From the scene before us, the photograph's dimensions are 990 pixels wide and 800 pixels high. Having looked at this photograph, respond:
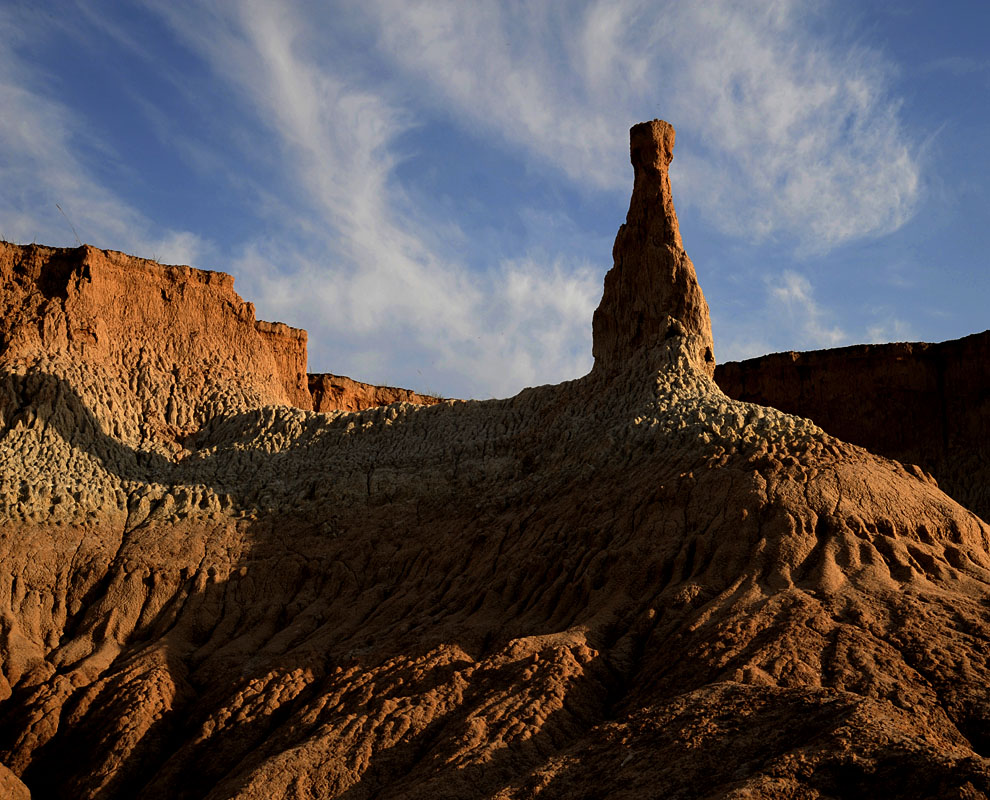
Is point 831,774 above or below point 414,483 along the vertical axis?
below

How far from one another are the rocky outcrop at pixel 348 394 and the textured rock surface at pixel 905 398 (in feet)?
45.6

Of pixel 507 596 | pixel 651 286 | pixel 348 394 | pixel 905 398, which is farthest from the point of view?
pixel 348 394

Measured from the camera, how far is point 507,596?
20953 millimetres

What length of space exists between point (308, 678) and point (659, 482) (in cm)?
766

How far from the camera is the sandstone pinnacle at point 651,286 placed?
25.8 m

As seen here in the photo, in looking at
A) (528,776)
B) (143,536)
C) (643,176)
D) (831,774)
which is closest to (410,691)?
(528,776)

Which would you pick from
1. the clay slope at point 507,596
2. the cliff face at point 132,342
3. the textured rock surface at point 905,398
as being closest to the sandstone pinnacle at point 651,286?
the clay slope at point 507,596

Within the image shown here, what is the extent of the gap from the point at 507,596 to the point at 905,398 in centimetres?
2297

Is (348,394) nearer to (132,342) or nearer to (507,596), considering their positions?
(132,342)

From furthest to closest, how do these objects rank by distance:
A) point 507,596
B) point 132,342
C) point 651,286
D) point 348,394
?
point 348,394 → point 132,342 → point 651,286 → point 507,596

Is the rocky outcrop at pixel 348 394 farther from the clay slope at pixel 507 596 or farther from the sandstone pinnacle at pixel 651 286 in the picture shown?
the sandstone pinnacle at pixel 651 286

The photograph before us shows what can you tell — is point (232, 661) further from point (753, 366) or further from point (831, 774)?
point (753, 366)

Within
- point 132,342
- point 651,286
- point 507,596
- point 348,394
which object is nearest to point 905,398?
point 651,286

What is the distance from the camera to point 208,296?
109ft
